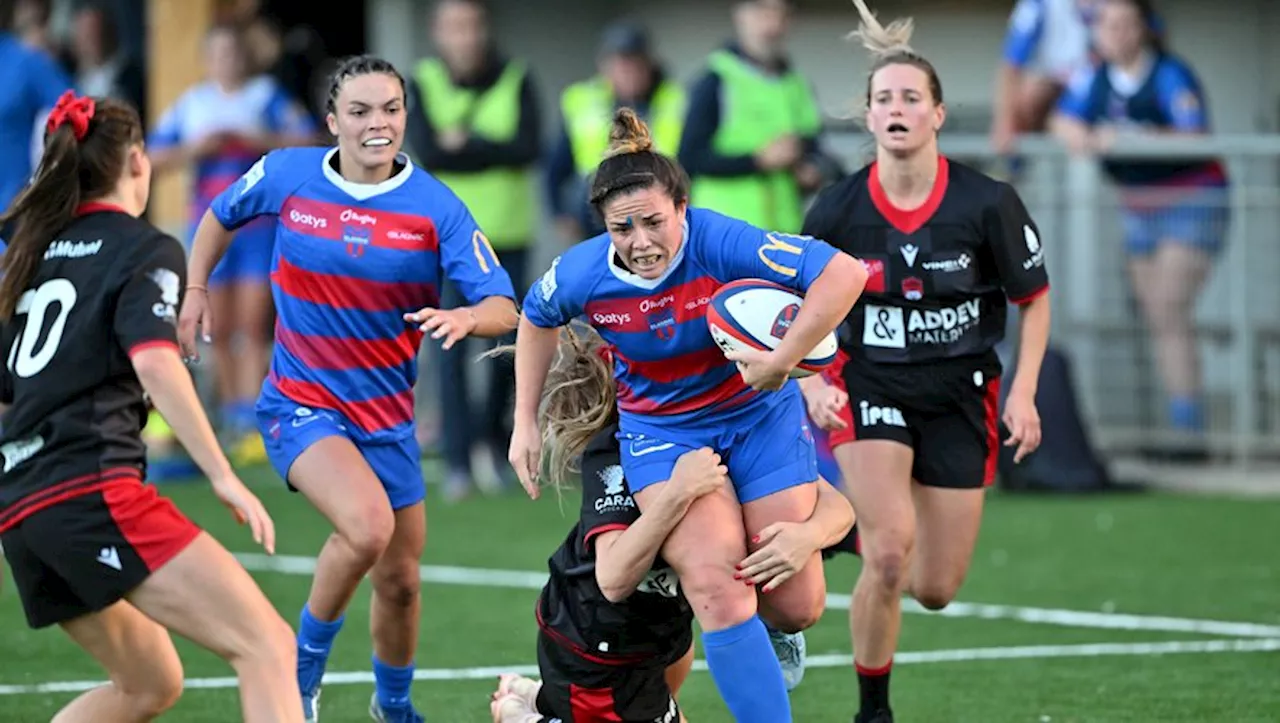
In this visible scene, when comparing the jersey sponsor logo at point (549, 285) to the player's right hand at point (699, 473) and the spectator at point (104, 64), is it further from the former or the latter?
the spectator at point (104, 64)

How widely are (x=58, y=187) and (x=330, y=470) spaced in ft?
5.12

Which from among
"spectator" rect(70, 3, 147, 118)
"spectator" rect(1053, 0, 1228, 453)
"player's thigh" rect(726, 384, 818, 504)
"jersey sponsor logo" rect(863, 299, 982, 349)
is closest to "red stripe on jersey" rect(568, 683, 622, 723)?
"player's thigh" rect(726, 384, 818, 504)

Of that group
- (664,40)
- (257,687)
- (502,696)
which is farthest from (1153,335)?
(257,687)

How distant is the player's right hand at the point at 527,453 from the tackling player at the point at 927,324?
3.60 feet

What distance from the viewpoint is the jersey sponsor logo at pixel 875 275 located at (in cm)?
715

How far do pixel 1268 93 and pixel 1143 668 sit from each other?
7.47 metres

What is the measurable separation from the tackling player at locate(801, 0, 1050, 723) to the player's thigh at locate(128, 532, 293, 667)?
7.71 feet

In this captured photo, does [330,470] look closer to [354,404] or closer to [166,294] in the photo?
[354,404]

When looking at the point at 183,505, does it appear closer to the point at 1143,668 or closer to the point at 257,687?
the point at 1143,668

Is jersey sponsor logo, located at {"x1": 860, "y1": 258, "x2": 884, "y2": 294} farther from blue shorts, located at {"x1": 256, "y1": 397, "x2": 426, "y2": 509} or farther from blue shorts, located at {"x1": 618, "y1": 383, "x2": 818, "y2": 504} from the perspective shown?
blue shorts, located at {"x1": 256, "y1": 397, "x2": 426, "y2": 509}

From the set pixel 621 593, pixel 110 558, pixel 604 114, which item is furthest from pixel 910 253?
pixel 604 114

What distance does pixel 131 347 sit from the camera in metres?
5.27

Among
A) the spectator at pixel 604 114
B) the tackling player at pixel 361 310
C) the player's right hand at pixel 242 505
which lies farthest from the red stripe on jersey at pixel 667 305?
the spectator at pixel 604 114

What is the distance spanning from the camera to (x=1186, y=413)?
12.4m
